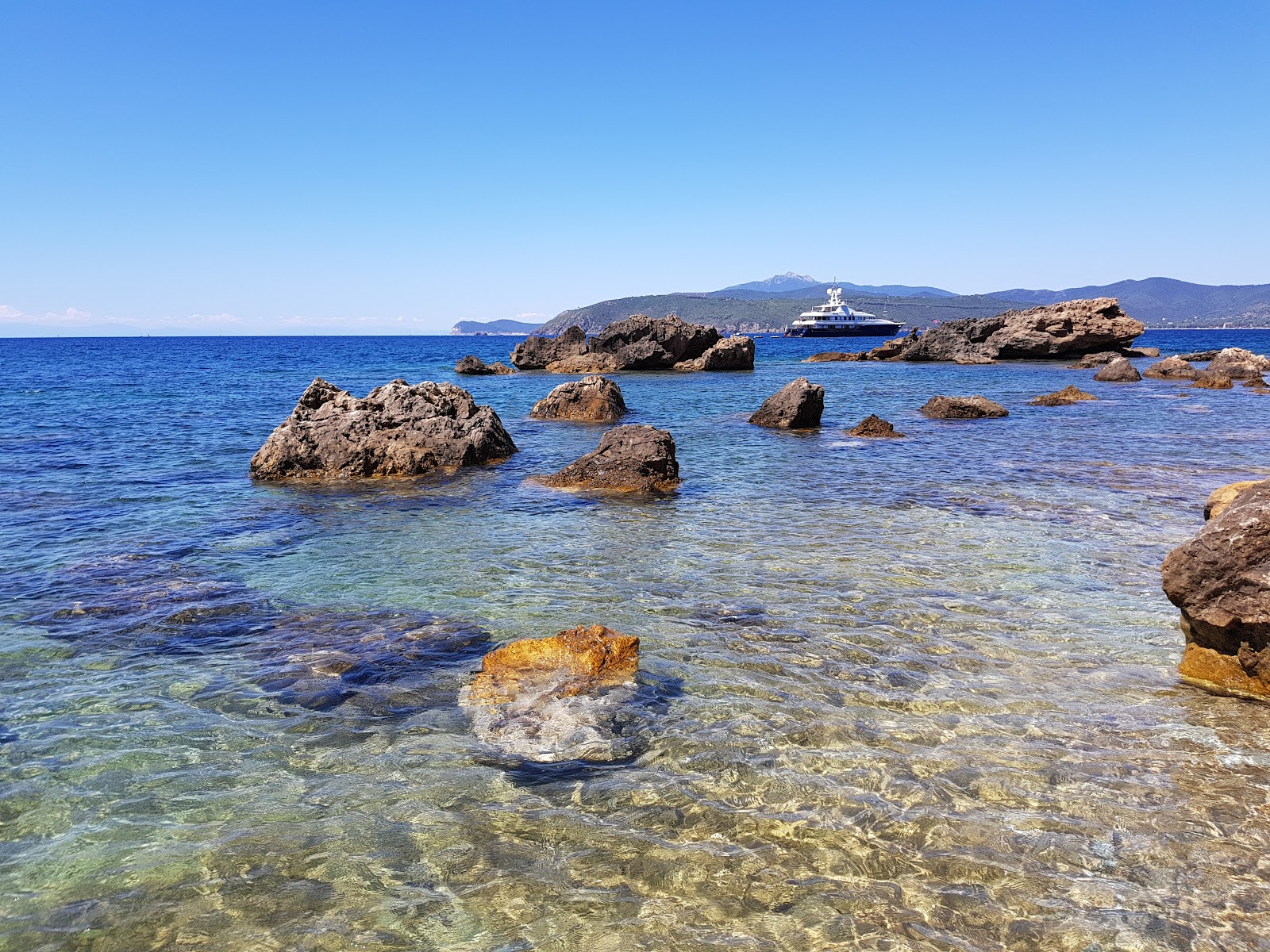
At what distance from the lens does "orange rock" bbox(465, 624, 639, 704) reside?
18.2 ft

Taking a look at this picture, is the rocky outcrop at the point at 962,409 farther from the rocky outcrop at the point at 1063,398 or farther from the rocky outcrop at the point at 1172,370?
the rocky outcrop at the point at 1172,370

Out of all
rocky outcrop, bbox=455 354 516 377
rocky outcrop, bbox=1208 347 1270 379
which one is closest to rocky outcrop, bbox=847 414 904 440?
rocky outcrop, bbox=1208 347 1270 379

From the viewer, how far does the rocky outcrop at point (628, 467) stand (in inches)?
552

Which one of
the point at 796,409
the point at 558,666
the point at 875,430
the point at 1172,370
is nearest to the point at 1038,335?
the point at 1172,370

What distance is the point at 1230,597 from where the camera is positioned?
570 centimetres

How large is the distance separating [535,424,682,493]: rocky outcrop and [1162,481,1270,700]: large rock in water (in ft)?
28.8

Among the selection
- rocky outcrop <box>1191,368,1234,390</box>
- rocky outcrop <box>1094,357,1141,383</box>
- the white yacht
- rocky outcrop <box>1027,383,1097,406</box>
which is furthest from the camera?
the white yacht

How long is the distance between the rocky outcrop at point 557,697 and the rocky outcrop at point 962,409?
22.6 meters

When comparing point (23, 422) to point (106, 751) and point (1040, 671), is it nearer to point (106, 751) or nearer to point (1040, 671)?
point (106, 751)

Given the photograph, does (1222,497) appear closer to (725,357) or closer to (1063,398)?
(1063,398)

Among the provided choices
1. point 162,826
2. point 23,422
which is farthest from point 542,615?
point 23,422

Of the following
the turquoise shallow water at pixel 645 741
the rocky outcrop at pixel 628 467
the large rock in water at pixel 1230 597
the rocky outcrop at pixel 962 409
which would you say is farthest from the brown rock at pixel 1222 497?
the rocky outcrop at pixel 962 409

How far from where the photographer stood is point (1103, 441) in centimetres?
1978

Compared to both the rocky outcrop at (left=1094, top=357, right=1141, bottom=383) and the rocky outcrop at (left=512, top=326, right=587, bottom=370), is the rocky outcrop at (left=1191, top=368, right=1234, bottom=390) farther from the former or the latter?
the rocky outcrop at (left=512, top=326, right=587, bottom=370)
